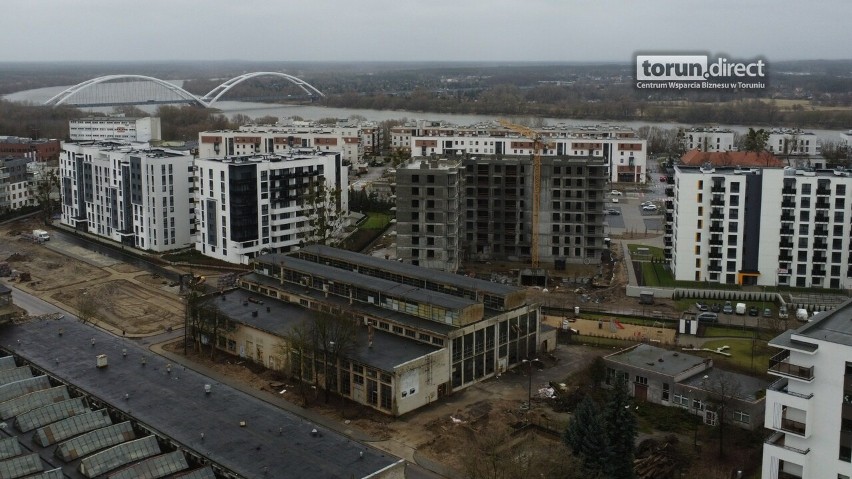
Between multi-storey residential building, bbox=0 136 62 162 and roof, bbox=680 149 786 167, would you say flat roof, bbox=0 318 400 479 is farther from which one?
multi-storey residential building, bbox=0 136 62 162

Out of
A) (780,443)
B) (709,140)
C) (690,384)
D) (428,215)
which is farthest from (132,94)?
(780,443)

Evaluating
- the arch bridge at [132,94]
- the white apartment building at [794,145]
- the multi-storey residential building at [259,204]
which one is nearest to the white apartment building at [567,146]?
the white apartment building at [794,145]

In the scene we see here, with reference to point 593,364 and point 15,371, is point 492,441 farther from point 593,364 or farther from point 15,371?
point 15,371

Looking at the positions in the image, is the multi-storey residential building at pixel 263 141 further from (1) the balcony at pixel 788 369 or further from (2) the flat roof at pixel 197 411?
(1) the balcony at pixel 788 369

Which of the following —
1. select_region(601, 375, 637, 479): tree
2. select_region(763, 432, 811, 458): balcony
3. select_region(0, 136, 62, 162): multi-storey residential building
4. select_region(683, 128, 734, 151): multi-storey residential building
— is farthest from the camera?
select_region(683, 128, 734, 151): multi-storey residential building

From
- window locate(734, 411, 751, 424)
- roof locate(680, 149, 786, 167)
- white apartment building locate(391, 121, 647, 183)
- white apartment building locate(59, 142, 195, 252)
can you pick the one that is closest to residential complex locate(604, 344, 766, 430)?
window locate(734, 411, 751, 424)

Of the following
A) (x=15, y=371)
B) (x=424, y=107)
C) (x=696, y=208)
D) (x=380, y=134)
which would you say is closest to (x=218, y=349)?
(x=15, y=371)
